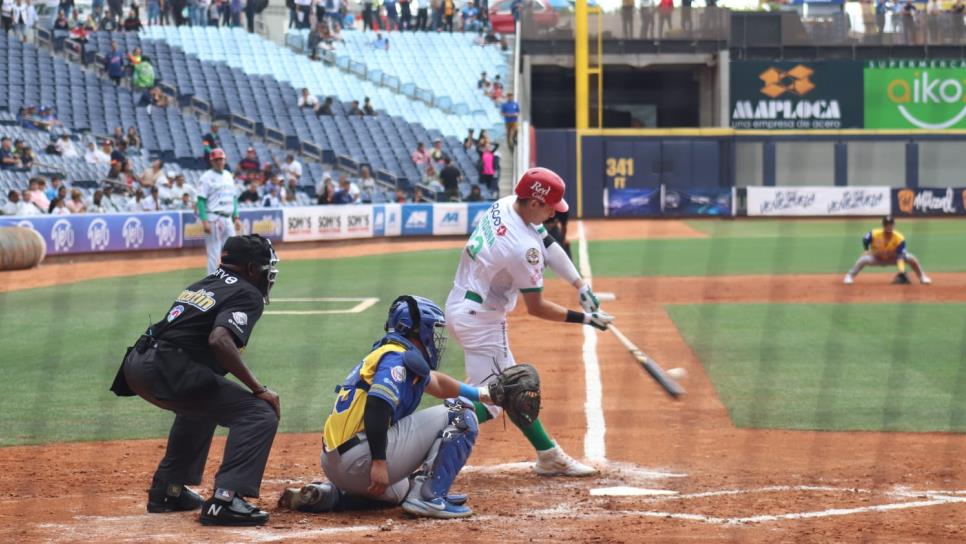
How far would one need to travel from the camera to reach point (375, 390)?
596 centimetres

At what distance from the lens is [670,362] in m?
12.0

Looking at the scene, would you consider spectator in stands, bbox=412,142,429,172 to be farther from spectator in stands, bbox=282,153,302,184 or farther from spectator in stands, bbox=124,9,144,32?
spectator in stands, bbox=124,9,144,32

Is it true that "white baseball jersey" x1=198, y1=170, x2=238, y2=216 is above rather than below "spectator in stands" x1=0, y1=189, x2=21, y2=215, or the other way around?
above

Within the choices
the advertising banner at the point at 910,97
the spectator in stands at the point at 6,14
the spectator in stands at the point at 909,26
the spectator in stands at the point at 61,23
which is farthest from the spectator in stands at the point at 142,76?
the spectator in stands at the point at 909,26

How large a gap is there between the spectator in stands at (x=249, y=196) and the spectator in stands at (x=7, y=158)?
201 inches

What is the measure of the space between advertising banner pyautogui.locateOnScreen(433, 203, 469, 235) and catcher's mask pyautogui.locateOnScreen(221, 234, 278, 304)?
28.0 metres

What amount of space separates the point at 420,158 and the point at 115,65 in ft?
29.8

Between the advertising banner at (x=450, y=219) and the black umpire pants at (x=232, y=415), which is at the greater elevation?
the black umpire pants at (x=232, y=415)

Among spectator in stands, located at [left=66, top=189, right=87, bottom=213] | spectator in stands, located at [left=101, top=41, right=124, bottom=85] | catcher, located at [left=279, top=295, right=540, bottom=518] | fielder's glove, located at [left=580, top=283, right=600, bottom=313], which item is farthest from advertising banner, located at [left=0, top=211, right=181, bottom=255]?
catcher, located at [left=279, top=295, right=540, bottom=518]

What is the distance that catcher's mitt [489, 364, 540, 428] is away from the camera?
6.53 meters

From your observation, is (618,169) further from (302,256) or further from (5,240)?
(5,240)

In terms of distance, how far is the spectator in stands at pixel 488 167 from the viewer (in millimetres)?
36594

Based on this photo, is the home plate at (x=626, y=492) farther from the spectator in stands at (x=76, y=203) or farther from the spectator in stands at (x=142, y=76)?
the spectator in stands at (x=142, y=76)

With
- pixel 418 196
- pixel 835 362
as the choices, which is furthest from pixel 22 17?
pixel 835 362
